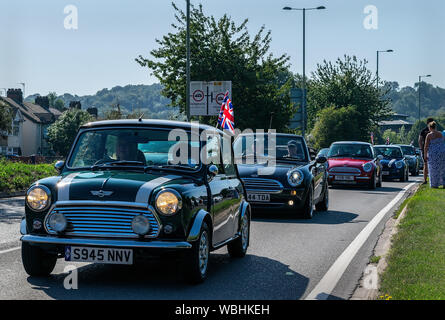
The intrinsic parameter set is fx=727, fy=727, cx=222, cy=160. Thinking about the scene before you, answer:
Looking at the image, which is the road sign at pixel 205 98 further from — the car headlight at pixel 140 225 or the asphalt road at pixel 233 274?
the car headlight at pixel 140 225

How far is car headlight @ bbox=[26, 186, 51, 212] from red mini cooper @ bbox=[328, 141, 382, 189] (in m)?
17.9

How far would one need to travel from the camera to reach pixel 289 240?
35.0ft

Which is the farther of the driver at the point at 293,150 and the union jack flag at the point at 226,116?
the union jack flag at the point at 226,116

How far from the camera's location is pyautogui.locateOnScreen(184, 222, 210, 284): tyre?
6672mm

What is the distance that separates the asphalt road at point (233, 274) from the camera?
6462mm

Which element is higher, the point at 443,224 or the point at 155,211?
the point at 155,211

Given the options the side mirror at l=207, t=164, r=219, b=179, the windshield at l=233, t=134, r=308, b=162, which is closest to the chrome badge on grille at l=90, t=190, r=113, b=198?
the side mirror at l=207, t=164, r=219, b=179

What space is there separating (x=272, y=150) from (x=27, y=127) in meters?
95.9

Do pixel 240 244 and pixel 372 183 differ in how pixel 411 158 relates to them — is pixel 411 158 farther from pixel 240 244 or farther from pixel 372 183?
pixel 240 244

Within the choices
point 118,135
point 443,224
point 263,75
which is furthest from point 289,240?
point 263,75

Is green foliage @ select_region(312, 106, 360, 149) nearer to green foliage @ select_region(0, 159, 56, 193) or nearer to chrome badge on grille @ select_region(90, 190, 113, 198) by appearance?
green foliage @ select_region(0, 159, 56, 193)

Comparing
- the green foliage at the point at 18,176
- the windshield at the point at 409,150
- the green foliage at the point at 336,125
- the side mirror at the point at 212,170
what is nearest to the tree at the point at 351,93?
the green foliage at the point at 336,125

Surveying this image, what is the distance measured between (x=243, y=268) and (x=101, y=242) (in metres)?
2.19

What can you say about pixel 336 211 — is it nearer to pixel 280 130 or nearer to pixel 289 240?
pixel 289 240
